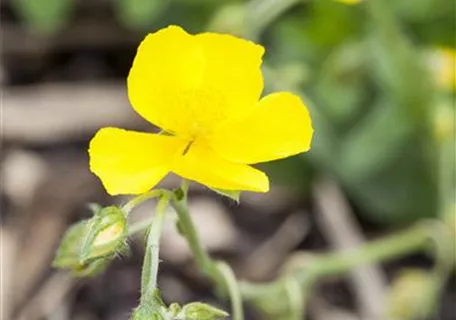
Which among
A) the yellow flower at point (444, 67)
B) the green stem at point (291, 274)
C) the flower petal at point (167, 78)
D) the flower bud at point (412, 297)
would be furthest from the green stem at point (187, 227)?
the yellow flower at point (444, 67)

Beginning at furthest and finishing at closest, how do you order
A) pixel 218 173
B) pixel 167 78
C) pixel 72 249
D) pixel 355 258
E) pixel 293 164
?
pixel 293 164 < pixel 355 258 < pixel 72 249 < pixel 167 78 < pixel 218 173

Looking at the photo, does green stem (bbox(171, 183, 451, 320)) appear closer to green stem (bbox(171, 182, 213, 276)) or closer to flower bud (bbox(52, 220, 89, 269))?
green stem (bbox(171, 182, 213, 276))

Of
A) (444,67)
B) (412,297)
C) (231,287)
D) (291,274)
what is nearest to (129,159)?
(231,287)

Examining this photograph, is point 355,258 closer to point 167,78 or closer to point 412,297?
point 412,297

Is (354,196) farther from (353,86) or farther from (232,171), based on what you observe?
(232,171)

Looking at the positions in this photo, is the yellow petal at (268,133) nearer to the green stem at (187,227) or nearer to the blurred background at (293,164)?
the green stem at (187,227)

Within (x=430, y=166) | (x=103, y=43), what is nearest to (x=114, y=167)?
(x=430, y=166)
